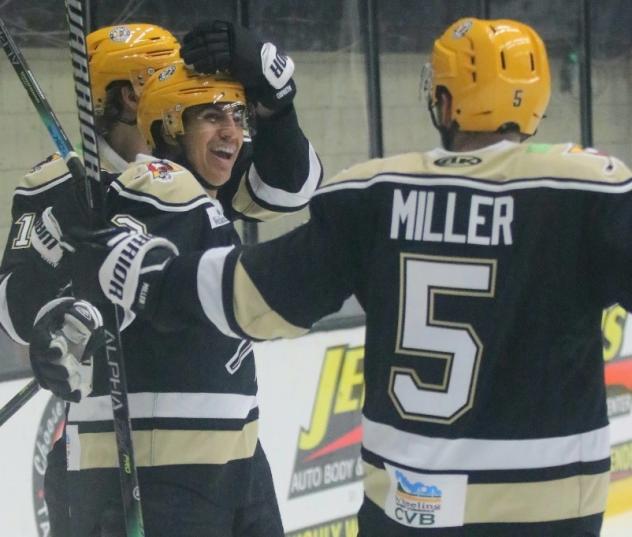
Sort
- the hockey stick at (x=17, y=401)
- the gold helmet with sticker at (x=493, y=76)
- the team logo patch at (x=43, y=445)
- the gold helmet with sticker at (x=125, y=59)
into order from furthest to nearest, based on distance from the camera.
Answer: the team logo patch at (x=43, y=445) < the hockey stick at (x=17, y=401) < the gold helmet with sticker at (x=125, y=59) < the gold helmet with sticker at (x=493, y=76)

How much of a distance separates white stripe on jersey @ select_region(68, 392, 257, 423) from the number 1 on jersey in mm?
519

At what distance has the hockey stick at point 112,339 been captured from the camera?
1706 mm

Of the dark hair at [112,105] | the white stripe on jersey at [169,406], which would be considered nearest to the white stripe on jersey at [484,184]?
the white stripe on jersey at [169,406]

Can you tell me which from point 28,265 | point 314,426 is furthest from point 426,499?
point 314,426

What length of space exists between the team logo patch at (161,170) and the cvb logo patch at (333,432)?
1.79m

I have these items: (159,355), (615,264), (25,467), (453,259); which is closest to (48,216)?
(159,355)

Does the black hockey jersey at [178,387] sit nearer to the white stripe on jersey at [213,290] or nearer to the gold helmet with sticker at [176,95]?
the gold helmet with sticker at [176,95]

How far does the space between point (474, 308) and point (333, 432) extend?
227 cm

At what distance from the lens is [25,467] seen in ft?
9.98

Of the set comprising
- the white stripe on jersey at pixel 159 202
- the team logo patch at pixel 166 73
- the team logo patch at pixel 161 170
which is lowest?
the white stripe on jersey at pixel 159 202

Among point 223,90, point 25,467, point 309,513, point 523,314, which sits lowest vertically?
point 309,513

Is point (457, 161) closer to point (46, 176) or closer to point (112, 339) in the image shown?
point (112, 339)

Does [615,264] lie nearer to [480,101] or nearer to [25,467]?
[480,101]

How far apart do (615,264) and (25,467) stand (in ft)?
6.57
